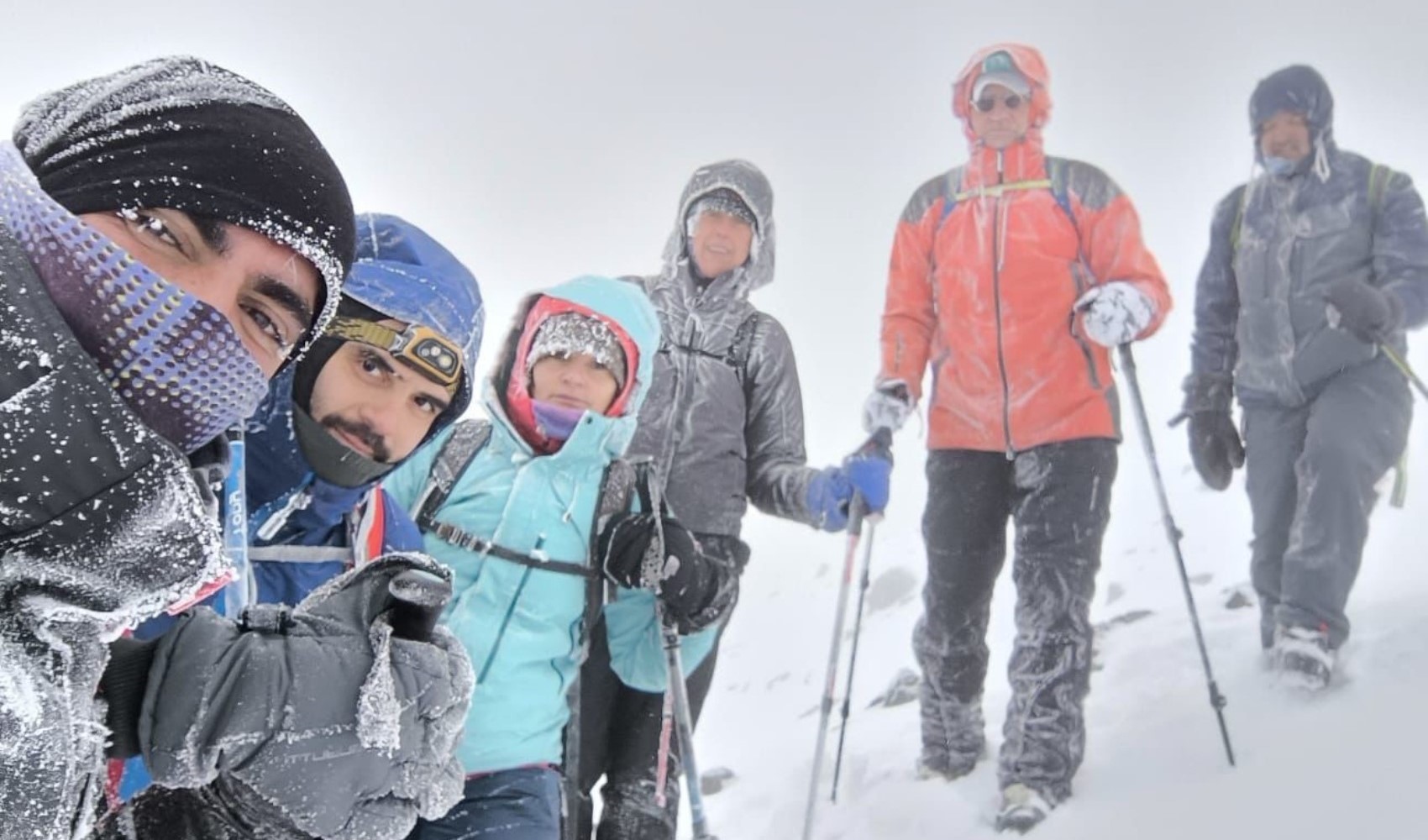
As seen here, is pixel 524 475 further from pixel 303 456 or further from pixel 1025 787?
pixel 1025 787

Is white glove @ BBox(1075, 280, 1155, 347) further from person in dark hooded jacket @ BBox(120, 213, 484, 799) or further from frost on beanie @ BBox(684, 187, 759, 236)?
person in dark hooded jacket @ BBox(120, 213, 484, 799)

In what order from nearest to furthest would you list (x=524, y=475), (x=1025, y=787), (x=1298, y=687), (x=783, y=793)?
(x=524, y=475) < (x=1025, y=787) < (x=1298, y=687) < (x=783, y=793)

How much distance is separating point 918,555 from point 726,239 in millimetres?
10521

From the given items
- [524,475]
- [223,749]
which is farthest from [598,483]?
[223,749]

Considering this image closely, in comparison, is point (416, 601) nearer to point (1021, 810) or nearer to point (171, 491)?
point (171, 491)

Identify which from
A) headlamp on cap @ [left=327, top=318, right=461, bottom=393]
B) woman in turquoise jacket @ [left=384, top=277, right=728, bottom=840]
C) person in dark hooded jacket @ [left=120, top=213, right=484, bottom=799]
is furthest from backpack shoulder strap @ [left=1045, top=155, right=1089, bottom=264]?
headlamp on cap @ [left=327, top=318, right=461, bottom=393]

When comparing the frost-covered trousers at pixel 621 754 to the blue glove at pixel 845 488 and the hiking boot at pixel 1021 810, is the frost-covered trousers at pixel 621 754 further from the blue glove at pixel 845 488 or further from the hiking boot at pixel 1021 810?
the hiking boot at pixel 1021 810

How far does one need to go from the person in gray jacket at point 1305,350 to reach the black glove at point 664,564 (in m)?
2.39

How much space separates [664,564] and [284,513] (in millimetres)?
1150

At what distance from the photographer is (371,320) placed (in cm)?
199

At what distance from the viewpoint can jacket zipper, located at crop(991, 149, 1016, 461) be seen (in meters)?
3.78

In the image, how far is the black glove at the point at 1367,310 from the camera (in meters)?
3.77

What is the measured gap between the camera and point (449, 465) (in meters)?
2.78

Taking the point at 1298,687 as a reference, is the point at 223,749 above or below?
above
